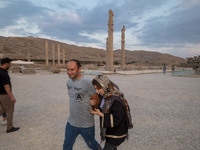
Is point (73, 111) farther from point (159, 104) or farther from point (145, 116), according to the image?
point (159, 104)

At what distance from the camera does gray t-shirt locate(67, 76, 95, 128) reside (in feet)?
6.87

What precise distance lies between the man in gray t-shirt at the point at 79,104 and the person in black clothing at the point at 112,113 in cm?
22

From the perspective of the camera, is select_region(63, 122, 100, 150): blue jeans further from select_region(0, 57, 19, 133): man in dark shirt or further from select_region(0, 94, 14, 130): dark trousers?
select_region(0, 94, 14, 130): dark trousers

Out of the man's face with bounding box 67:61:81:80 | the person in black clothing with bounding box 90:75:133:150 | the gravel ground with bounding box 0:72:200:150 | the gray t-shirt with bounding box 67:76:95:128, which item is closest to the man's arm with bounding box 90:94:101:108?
the person in black clothing with bounding box 90:75:133:150

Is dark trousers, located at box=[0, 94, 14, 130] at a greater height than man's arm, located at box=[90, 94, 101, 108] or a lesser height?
lesser

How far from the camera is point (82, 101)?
2.12m

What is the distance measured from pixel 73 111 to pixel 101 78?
0.73 metres

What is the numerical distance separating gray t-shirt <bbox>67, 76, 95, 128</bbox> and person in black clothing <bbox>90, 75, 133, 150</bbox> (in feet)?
0.69

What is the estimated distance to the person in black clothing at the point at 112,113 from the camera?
175 centimetres

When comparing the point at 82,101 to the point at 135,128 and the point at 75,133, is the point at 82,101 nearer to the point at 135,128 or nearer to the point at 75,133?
the point at 75,133

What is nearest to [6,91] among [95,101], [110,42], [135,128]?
[95,101]

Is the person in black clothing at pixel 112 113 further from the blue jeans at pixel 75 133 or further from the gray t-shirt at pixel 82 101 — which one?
the blue jeans at pixel 75 133

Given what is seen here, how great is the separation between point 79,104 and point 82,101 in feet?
0.22

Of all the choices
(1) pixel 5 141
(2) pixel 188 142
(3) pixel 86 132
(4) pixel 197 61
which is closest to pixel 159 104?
(2) pixel 188 142
